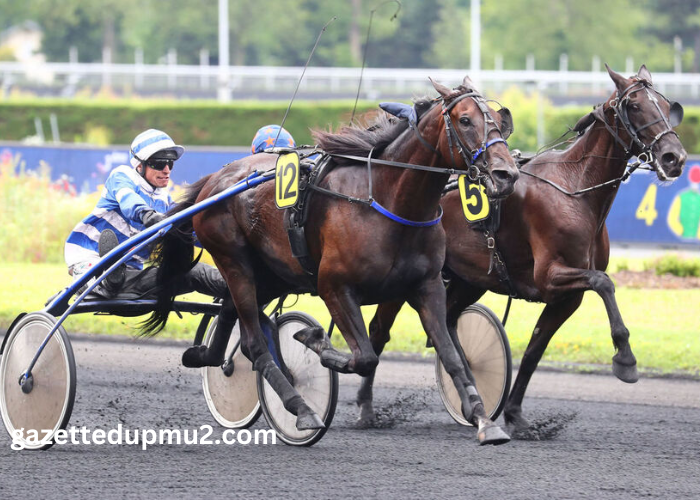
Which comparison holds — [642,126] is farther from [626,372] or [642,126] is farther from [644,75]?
[626,372]

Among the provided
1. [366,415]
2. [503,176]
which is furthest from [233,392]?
[503,176]

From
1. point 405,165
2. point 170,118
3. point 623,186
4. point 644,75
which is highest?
point 170,118

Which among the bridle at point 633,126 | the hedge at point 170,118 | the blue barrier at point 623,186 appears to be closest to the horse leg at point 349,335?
the bridle at point 633,126

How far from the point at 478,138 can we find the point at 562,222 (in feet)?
5.03

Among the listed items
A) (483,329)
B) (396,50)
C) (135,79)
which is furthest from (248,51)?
(483,329)

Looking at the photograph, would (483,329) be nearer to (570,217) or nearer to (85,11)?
→ (570,217)

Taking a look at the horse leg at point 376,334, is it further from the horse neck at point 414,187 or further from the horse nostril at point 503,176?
the horse nostril at point 503,176

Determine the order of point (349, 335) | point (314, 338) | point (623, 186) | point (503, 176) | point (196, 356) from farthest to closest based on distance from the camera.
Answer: point (623, 186), point (196, 356), point (314, 338), point (349, 335), point (503, 176)

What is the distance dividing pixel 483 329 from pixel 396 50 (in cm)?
4459

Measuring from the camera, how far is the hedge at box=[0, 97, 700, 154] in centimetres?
2650

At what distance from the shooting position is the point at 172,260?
20.7 ft

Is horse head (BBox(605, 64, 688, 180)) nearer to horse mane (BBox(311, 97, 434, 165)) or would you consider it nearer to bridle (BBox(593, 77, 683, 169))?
bridle (BBox(593, 77, 683, 169))

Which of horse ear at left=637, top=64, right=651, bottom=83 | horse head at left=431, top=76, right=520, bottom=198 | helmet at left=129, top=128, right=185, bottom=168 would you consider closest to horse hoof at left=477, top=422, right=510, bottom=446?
horse head at left=431, top=76, right=520, bottom=198

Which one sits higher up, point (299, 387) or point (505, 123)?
point (505, 123)
